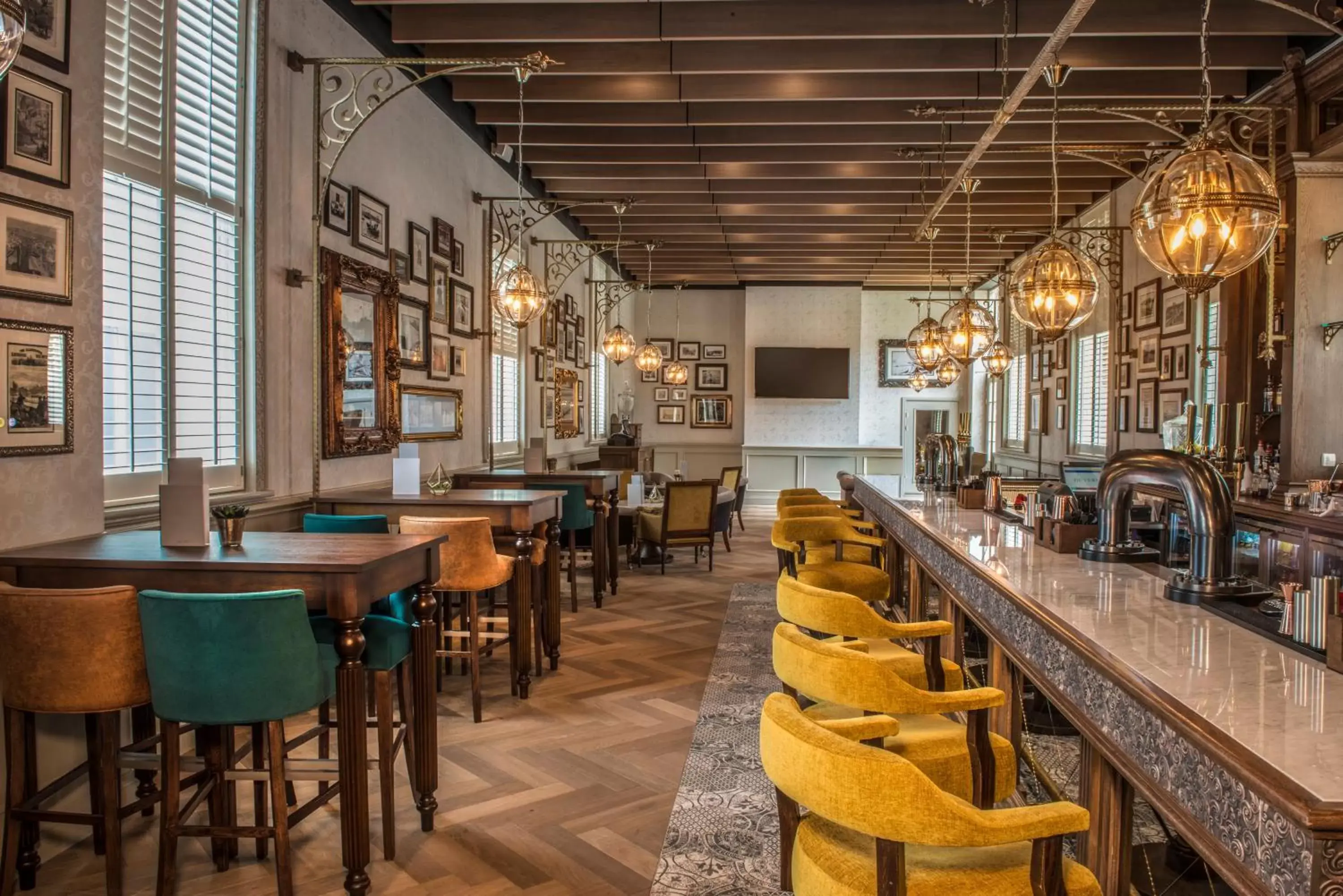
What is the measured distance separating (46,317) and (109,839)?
166 cm

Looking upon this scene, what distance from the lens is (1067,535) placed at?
3096 mm

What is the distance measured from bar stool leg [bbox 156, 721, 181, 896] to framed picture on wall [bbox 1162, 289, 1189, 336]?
293 inches

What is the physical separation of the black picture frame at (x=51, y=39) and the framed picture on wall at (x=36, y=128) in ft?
0.20

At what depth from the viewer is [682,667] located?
17.5 feet

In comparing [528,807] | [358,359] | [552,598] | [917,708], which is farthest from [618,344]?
[917,708]

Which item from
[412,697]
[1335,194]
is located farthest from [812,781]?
[1335,194]

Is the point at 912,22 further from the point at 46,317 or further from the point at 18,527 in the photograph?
the point at 18,527

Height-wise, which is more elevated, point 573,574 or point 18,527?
point 18,527

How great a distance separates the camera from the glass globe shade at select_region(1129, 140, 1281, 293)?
315 cm

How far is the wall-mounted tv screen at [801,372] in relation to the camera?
1445 cm

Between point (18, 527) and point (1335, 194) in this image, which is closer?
point (18, 527)

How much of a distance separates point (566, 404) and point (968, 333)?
565 cm

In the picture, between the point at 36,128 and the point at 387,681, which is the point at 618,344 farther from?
the point at 387,681

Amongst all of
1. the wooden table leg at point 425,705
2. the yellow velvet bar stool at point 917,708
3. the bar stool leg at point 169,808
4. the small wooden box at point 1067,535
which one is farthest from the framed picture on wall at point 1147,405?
the bar stool leg at point 169,808
